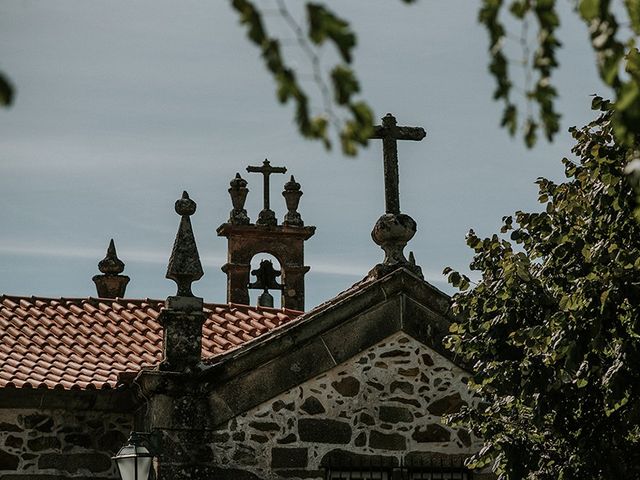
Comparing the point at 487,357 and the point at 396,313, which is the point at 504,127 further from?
the point at 396,313

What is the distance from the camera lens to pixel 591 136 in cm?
875

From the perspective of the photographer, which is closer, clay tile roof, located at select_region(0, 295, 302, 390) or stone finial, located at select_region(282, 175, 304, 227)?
clay tile roof, located at select_region(0, 295, 302, 390)

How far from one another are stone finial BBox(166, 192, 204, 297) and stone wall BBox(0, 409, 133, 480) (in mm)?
1474

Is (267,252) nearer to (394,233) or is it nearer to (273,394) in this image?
(394,233)

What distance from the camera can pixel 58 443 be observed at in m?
11.1

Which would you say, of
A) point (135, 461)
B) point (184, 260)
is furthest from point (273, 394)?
point (135, 461)

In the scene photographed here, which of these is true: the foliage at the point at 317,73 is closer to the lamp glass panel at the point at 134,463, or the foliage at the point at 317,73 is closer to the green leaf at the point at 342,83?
the green leaf at the point at 342,83

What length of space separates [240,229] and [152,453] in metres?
5.07

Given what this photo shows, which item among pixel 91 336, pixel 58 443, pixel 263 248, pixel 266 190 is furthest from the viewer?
pixel 266 190

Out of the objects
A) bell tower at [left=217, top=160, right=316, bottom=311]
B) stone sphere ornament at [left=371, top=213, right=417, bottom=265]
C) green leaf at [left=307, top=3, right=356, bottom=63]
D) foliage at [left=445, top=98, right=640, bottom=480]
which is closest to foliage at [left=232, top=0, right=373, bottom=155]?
green leaf at [left=307, top=3, right=356, bottom=63]

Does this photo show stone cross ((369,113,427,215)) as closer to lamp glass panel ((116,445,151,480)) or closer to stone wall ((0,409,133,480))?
stone wall ((0,409,133,480))

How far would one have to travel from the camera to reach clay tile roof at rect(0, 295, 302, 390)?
11.3 metres

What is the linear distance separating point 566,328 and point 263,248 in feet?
24.0

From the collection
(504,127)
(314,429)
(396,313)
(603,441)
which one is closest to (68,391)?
(314,429)
